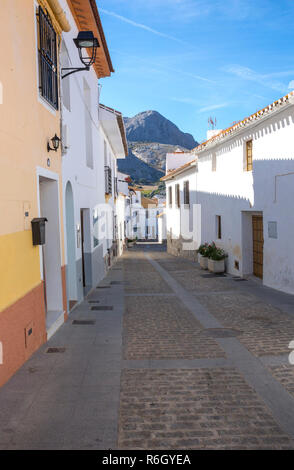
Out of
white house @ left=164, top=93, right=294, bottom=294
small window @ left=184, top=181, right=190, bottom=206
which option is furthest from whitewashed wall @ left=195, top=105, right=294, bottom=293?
small window @ left=184, top=181, right=190, bottom=206

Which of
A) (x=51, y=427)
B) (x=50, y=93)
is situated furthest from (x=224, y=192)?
(x=51, y=427)

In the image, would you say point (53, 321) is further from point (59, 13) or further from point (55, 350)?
point (59, 13)

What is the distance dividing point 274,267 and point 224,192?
5051 millimetres

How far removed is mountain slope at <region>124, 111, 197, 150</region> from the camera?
16450 cm

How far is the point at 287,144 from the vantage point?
1077 cm

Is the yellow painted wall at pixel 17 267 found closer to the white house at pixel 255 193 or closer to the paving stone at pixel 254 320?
the paving stone at pixel 254 320

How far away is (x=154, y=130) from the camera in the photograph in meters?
167

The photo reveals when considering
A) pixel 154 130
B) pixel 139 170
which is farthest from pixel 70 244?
pixel 154 130

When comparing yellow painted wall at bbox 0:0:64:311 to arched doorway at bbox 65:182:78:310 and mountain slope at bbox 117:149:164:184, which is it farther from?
mountain slope at bbox 117:149:164:184

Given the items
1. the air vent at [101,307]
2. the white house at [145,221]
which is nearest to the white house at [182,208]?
the air vent at [101,307]

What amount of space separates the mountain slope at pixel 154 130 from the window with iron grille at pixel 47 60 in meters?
158

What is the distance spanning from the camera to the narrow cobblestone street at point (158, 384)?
3.69 meters

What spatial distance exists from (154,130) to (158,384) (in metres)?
168

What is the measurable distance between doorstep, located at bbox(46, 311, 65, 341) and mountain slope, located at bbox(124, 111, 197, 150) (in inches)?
6271
